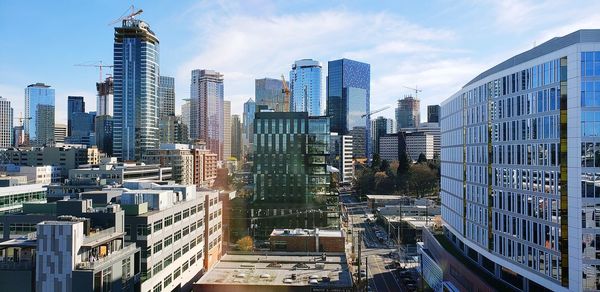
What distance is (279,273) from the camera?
141 ft

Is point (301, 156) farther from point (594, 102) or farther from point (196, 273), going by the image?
point (594, 102)

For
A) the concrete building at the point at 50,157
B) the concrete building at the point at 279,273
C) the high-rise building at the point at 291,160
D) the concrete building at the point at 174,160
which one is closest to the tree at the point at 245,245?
the high-rise building at the point at 291,160

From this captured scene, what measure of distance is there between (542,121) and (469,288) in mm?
17097

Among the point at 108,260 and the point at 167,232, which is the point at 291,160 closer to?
the point at 167,232

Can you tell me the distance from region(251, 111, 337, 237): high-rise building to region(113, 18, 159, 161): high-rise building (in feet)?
260

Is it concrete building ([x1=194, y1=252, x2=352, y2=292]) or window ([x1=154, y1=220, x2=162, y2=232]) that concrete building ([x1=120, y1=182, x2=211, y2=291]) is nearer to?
window ([x1=154, y1=220, x2=162, y2=232])

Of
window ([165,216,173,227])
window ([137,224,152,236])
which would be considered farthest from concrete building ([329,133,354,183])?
window ([137,224,152,236])

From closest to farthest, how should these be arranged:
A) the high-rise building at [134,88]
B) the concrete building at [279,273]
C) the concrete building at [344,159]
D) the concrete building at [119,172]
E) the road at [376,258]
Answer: the concrete building at [279,273] < the road at [376,258] < the concrete building at [119,172] < the high-rise building at [134,88] < the concrete building at [344,159]

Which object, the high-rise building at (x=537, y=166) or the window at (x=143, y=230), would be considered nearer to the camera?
the high-rise building at (x=537, y=166)

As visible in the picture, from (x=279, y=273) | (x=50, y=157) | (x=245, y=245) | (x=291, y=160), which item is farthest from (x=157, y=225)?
(x=50, y=157)

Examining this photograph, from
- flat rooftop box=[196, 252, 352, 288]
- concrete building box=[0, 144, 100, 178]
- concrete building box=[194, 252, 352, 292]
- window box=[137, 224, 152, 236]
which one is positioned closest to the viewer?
window box=[137, 224, 152, 236]

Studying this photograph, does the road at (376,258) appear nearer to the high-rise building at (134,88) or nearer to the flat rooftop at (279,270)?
the flat rooftop at (279,270)

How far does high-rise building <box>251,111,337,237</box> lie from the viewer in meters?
77.4

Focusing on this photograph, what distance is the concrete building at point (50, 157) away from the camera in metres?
126
